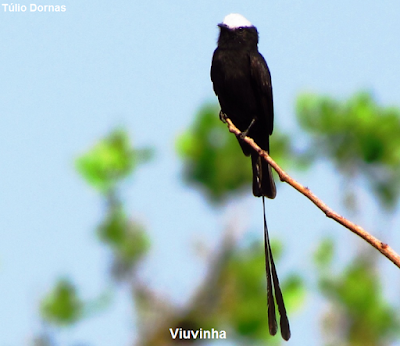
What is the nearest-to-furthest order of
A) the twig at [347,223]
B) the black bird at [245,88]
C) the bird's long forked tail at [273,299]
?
1. the twig at [347,223]
2. the bird's long forked tail at [273,299]
3. the black bird at [245,88]

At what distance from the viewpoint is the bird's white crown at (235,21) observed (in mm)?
3770

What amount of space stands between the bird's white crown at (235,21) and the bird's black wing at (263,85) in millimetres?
217

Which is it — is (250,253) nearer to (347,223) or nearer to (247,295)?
(247,295)

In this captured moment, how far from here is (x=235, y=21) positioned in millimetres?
3797

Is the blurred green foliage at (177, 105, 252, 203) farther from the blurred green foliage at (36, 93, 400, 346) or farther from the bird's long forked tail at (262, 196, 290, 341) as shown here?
the bird's long forked tail at (262, 196, 290, 341)

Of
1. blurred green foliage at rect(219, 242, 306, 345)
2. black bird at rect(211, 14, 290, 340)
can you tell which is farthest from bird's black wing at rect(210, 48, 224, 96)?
blurred green foliage at rect(219, 242, 306, 345)

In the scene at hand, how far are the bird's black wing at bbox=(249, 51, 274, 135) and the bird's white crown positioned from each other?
0.71 ft

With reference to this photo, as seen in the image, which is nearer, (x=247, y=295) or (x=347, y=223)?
(x=347, y=223)

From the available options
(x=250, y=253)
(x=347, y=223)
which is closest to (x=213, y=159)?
(x=250, y=253)

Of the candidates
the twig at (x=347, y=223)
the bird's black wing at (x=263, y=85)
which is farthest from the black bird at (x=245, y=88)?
the twig at (x=347, y=223)

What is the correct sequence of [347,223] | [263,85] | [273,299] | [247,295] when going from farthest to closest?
[247,295], [263,85], [273,299], [347,223]

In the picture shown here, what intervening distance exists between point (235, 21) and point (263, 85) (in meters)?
0.44

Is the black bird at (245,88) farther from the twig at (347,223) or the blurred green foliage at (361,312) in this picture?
the blurred green foliage at (361,312)

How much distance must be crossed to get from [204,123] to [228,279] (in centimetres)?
147
